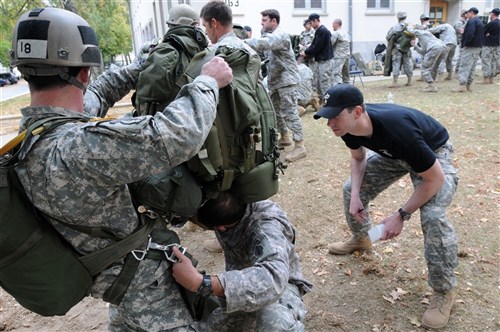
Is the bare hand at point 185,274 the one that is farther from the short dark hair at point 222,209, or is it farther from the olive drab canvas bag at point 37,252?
the short dark hair at point 222,209

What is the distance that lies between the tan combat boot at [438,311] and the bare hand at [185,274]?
70.1 inches

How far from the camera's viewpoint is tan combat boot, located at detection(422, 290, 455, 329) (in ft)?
8.95

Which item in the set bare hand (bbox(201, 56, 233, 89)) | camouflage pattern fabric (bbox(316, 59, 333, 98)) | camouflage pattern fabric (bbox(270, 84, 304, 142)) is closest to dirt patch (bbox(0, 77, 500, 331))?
camouflage pattern fabric (bbox(270, 84, 304, 142))

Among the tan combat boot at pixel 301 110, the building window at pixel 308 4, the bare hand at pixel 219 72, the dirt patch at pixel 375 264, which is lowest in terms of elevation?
the dirt patch at pixel 375 264

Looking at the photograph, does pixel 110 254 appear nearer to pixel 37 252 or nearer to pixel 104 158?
pixel 37 252

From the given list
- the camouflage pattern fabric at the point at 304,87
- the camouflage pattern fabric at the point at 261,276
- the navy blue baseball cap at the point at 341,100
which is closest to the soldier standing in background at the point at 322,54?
the camouflage pattern fabric at the point at 304,87

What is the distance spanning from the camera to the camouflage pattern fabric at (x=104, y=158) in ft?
4.45

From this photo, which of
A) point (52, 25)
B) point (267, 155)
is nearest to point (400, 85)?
point (267, 155)

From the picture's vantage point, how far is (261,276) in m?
1.93

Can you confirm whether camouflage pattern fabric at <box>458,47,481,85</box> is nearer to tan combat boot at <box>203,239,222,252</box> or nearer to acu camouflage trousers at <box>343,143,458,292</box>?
A: acu camouflage trousers at <box>343,143,458,292</box>

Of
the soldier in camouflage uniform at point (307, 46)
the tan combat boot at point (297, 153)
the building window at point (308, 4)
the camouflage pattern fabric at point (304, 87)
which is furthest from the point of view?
the building window at point (308, 4)

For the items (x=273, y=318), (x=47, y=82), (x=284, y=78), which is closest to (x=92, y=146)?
(x=47, y=82)

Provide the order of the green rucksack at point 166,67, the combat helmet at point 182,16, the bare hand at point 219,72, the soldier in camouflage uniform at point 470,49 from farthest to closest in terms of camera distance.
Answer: the soldier in camouflage uniform at point 470,49
the combat helmet at point 182,16
the green rucksack at point 166,67
the bare hand at point 219,72

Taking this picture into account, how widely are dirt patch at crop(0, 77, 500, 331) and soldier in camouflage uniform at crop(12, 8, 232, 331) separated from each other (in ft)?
5.54
